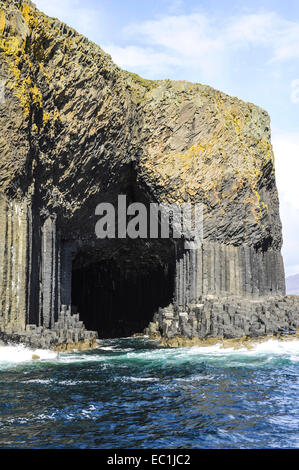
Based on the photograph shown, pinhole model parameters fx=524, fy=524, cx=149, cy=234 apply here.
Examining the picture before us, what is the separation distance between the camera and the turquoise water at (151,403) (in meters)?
10.4

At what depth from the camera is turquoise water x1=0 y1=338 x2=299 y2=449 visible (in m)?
10.4

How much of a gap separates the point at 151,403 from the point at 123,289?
32.0 m

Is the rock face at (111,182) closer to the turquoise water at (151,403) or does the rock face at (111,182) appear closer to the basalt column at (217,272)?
the basalt column at (217,272)

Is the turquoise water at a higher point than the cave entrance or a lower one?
lower

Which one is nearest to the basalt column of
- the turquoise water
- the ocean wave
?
the turquoise water

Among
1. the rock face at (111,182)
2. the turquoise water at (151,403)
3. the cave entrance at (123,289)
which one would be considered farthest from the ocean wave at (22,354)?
the cave entrance at (123,289)

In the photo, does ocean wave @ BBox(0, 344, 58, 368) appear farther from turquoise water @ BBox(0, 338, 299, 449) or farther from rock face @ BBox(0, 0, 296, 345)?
rock face @ BBox(0, 0, 296, 345)

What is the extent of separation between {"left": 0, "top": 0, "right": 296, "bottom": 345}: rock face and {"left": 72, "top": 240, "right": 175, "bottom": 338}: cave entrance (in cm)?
10

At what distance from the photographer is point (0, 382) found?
55.2 ft

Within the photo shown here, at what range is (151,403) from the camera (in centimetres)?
1356

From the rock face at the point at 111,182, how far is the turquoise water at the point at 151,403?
7.78 metres

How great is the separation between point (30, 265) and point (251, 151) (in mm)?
20724
